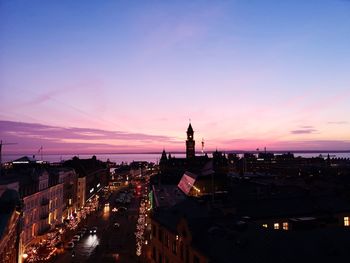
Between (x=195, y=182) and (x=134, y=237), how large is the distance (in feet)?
51.5

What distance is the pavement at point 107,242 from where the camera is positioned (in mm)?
50375

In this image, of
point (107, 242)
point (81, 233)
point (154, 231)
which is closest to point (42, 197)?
point (81, 233)

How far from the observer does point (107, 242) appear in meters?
59.9

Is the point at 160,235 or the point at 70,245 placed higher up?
the point at 160,235

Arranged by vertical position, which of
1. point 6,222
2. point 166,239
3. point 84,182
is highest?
point 6,222

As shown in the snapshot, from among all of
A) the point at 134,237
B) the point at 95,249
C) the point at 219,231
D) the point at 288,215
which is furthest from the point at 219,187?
the point at 219,231

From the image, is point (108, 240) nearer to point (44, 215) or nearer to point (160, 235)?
point (44, 215)

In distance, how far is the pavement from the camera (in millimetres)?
50375

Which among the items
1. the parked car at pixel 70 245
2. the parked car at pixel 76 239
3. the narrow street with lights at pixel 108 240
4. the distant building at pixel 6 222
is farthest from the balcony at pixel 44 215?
the distant building at pixel 6 222

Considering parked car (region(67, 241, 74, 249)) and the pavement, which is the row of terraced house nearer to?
parked car (region(67, 241, 74, 249))

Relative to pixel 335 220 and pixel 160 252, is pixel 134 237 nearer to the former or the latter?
pixel 160 252

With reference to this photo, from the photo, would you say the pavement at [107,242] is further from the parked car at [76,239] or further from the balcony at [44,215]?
the balcony at [44,215]

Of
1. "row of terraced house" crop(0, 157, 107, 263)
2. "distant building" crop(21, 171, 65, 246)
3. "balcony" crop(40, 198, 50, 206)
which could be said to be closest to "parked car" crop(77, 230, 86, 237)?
"row of terraced house" crop(0, 157, 107, 263)

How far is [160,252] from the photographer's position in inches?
1511
